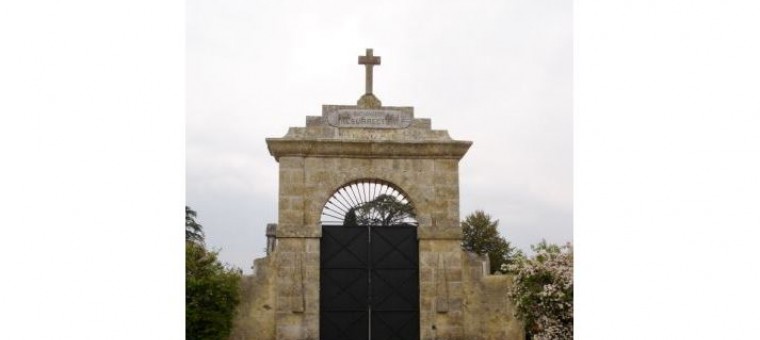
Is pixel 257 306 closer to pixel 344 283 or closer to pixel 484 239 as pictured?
pixel 344 283

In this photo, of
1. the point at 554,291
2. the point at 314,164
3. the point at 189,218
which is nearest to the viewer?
the point at 554,291

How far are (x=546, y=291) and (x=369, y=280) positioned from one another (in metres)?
3.05

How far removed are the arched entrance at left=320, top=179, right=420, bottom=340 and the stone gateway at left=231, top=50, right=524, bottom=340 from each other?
2 cm

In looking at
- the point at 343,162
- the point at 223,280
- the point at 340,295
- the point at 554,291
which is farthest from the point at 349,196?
the point at 554,291

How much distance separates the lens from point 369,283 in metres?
12.0

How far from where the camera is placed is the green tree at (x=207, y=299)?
35.7 ft

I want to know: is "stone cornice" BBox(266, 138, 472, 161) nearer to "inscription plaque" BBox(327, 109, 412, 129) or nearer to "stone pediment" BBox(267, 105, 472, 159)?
"stone pediment" BBox(267, 105, 472, 159)

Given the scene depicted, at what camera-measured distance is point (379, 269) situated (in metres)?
12.0

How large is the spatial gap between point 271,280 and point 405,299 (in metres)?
2.26

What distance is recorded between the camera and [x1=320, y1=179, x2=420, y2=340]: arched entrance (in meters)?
11.8

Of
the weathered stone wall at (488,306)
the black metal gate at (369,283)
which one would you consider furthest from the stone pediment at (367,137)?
the weathered stone wall at (488,306)

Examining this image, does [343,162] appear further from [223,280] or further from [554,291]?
[554,291]

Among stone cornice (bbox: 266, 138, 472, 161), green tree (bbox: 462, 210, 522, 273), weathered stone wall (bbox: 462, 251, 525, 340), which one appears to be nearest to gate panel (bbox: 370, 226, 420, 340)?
weathered stone wall (bbox: 462, 251, 525, 340)

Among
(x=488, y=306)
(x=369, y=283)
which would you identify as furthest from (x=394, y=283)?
(x=488, y=306)
